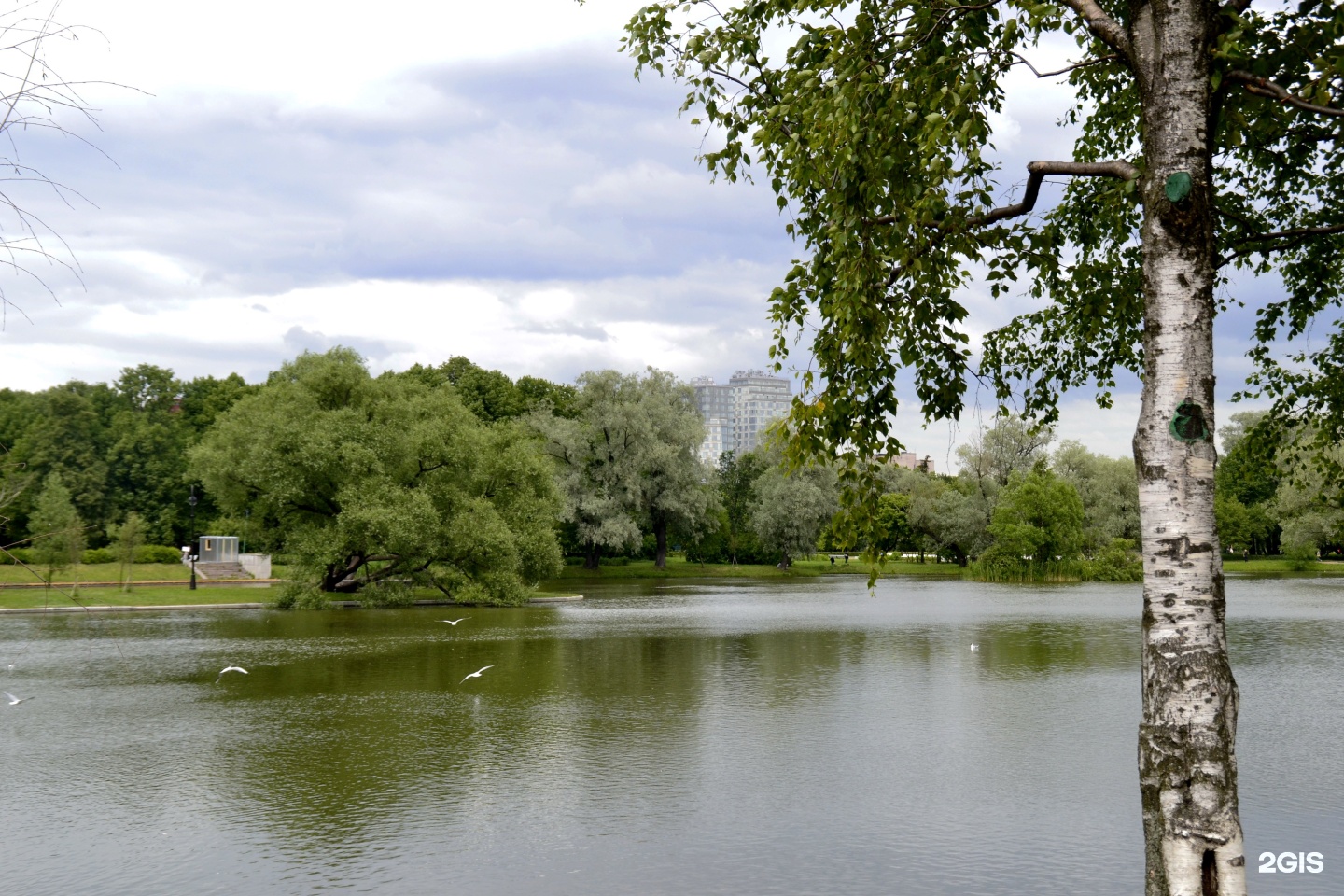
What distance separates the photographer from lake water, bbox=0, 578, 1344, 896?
9.01 metres

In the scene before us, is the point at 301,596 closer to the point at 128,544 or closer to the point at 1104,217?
the point at 128,544

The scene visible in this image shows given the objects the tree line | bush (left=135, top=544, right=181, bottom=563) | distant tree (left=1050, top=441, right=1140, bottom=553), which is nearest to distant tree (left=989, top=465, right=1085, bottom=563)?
the tree line

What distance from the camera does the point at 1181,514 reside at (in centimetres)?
516

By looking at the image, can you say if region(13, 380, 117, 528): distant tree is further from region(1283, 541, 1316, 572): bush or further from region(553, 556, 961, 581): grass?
region(1283, 541, 1316, 572): bush

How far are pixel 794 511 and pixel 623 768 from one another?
57559 millimetres

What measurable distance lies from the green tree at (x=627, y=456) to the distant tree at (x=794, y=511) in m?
7.96

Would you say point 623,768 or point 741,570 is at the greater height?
point 623,768

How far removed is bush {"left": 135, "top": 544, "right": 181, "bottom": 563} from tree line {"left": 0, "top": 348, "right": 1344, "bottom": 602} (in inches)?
5.2

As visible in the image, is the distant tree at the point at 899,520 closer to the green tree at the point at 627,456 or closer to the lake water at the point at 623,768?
the green tree at the point at 627,456

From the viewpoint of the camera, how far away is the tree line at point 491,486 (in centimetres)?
3975

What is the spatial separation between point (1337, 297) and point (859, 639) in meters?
18.7

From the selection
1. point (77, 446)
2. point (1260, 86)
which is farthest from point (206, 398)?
point (1260, 86)

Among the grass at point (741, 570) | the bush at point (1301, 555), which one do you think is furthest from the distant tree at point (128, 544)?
the bush at point (1301, 555)

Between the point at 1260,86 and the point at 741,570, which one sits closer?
the point at 1260,86
